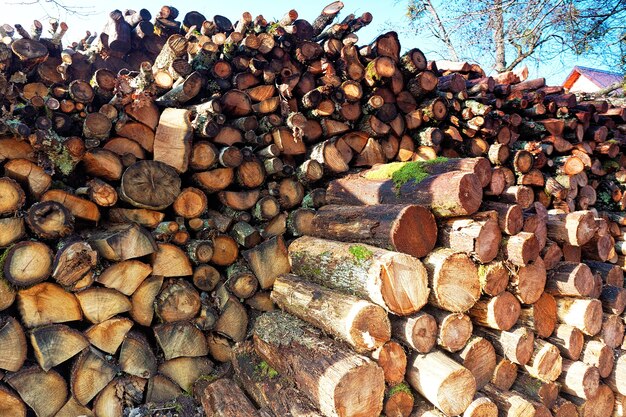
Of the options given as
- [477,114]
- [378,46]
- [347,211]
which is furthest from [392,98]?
[347,211]

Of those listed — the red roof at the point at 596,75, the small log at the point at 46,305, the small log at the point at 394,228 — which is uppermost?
the red roof at the point at 596,75

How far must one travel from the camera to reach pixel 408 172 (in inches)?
114

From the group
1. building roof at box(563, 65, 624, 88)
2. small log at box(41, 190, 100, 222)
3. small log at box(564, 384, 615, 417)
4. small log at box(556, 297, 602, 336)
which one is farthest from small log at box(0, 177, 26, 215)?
building roof at box(563, 65, 624, 88)

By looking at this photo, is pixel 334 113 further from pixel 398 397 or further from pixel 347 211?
pixel 398 397

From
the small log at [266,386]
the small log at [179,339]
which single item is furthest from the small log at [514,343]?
the small log at [179,339]

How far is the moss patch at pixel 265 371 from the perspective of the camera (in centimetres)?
248

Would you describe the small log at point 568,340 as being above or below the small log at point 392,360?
above

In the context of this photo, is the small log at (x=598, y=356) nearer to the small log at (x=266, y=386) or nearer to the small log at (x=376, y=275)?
the small log at (x=376, y=275)

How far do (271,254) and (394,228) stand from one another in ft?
3.83

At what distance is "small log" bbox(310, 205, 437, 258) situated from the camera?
2322 millimetres

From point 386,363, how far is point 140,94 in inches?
94.8

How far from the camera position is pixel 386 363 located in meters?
2.08

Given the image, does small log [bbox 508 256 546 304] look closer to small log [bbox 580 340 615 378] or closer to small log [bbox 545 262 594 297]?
small log [bbox 545 262 594 297]

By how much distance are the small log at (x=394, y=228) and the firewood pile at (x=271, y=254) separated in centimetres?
1
